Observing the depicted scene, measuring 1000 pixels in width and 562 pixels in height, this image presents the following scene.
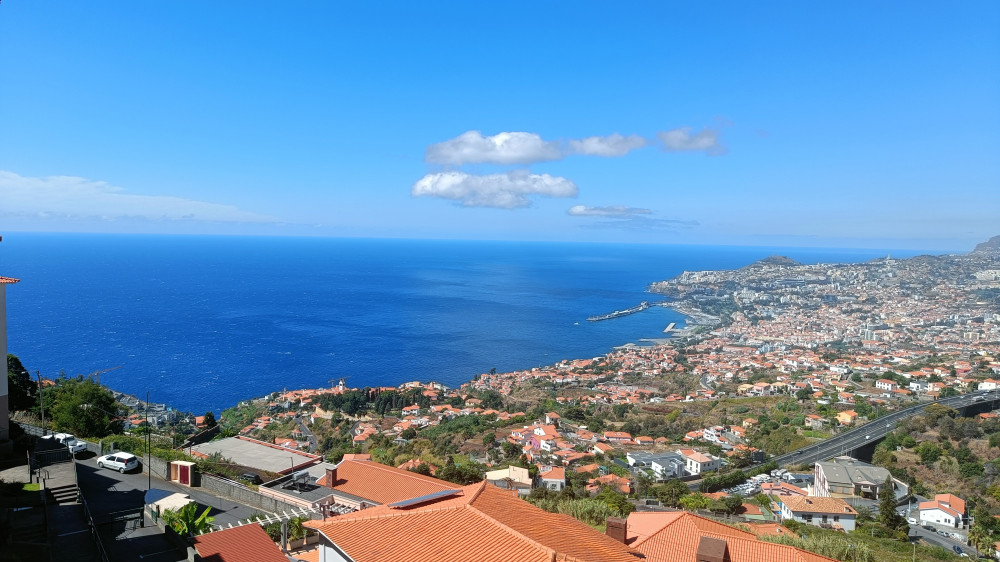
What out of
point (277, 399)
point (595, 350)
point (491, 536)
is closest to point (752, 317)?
point (595, 350)

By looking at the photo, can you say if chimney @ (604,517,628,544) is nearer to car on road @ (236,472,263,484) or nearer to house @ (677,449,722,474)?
car on road @ (236,472,263,484)

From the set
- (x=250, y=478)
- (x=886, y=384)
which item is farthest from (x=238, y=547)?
(x=886, y=384)

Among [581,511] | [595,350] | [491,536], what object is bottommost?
[595,350]

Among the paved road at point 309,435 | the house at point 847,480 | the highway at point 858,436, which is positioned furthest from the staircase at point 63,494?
the highway at point 858,436

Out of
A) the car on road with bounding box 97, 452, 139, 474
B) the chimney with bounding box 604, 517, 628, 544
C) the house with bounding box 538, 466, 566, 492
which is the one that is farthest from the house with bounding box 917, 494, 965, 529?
the car on road with bounding box 97, 452, 139, 474

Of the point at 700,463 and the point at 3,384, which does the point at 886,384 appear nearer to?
the point at 700,463

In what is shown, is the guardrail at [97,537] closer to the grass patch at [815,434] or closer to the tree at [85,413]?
the tree at [85,413]

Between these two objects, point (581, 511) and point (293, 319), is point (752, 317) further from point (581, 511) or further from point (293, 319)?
point (581, 511)
